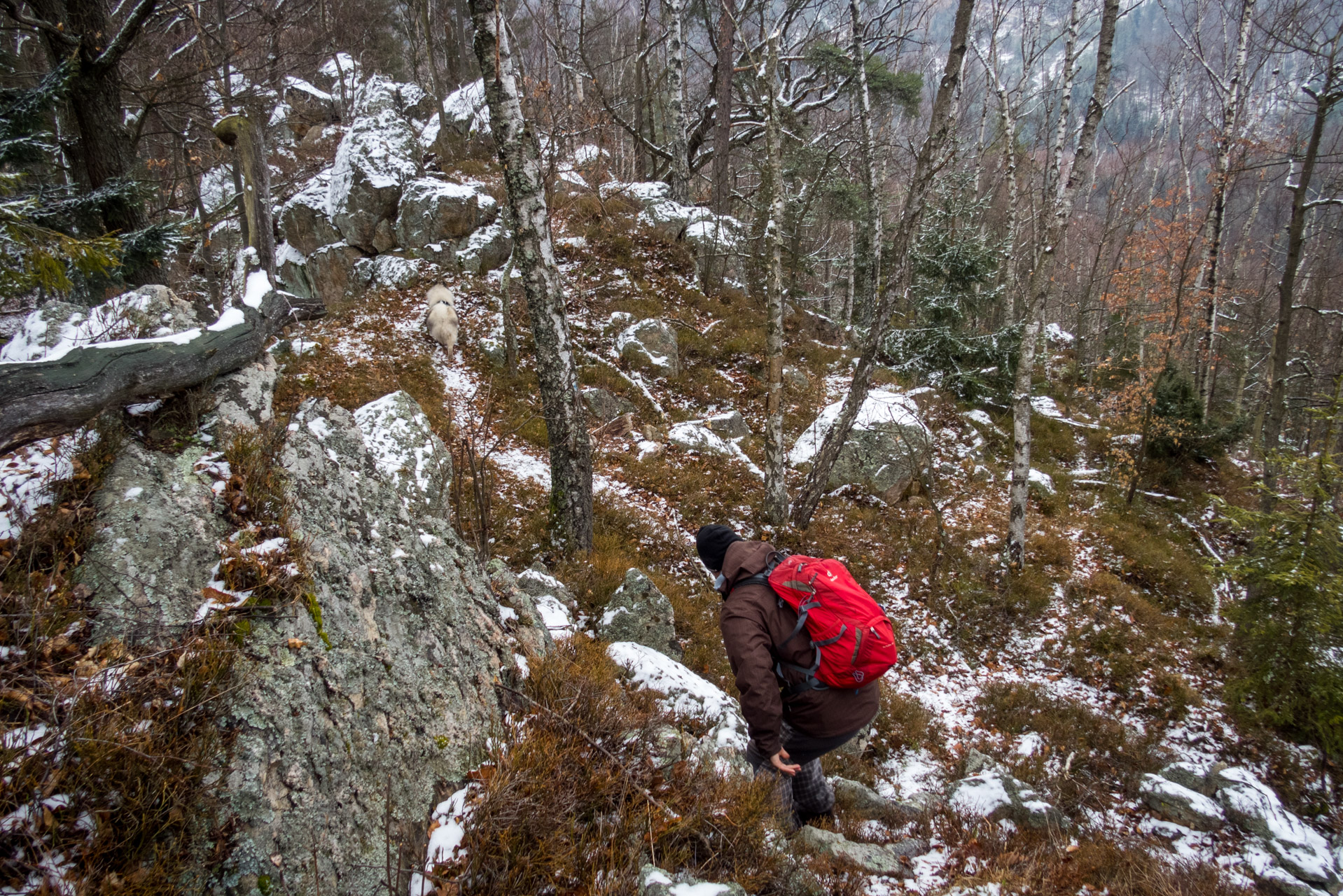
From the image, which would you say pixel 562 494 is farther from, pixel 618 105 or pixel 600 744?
pixel 618 105

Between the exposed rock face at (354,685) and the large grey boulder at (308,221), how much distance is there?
13099 millimetres

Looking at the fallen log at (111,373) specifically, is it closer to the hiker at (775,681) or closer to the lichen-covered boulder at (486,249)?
the hiker at (775,681)

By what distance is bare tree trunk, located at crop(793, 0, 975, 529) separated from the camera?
6.96 meters

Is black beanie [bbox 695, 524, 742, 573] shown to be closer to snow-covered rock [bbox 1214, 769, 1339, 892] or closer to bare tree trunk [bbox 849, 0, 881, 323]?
snow-covered rock [bbox 1214, 769, 1339, 892]

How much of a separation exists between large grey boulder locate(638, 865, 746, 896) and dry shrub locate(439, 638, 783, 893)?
7 cm

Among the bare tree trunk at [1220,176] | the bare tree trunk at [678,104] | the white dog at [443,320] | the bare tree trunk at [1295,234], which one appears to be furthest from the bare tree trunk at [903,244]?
the bare tree trunk at [1220,176]

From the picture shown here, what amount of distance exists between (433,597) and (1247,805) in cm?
646

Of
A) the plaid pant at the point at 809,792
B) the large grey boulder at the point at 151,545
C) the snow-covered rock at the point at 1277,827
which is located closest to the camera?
the large grey boulder at the point at 151,545

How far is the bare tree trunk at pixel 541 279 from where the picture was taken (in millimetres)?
5156

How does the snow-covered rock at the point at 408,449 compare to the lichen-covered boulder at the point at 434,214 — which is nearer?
the snow-covered rock at the point at 408,449

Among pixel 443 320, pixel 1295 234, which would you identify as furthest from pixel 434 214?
pixel 1295 234

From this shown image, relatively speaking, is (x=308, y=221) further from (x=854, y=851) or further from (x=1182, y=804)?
(x=1182, y=804)

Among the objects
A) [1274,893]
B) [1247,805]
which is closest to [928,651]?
[1247,805]

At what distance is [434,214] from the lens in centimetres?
1345
